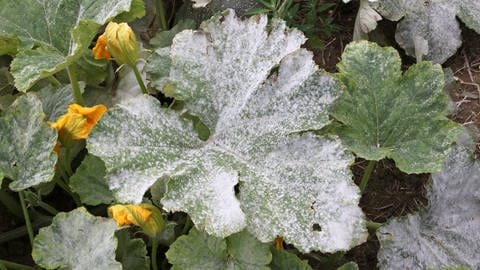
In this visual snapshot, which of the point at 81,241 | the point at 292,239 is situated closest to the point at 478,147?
the point at 292,239

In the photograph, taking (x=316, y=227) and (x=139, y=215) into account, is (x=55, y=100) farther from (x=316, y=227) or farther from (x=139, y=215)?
(x=316, y=227)

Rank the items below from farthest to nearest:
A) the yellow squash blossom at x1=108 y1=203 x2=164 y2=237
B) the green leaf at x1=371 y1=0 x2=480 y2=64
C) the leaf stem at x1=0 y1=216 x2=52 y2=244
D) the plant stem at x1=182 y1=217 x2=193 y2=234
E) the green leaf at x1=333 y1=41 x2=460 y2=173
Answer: the green leaf at x1=371 y1=0 x2=480 y2=64
the leaf stem at x1=0 y1=216 x2=52 y2=244
the plant stem at x1=182 y1=217 x2=193 y2=234
the green leaf at x1=333 y1=41 x2=460 y2=173
the yellow squash blossom at x1=108 y1=203 x2=164 y2=237

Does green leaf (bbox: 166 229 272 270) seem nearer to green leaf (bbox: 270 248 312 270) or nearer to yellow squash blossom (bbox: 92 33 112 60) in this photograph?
green leaf (bbox: 270 248 312 270)

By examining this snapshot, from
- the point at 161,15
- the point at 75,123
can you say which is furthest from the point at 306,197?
the point at 161,15

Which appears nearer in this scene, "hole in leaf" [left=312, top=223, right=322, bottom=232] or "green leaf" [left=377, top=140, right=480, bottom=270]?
"hole in leaf" [left=312, top=223, right=322, bottom=232]

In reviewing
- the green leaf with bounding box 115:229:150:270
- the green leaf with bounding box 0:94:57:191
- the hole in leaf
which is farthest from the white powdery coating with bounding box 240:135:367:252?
the green leaf with bounding box 0:94:57:191

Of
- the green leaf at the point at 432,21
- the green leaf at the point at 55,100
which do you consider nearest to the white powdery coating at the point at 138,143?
the green leaf at the point at 55,100
